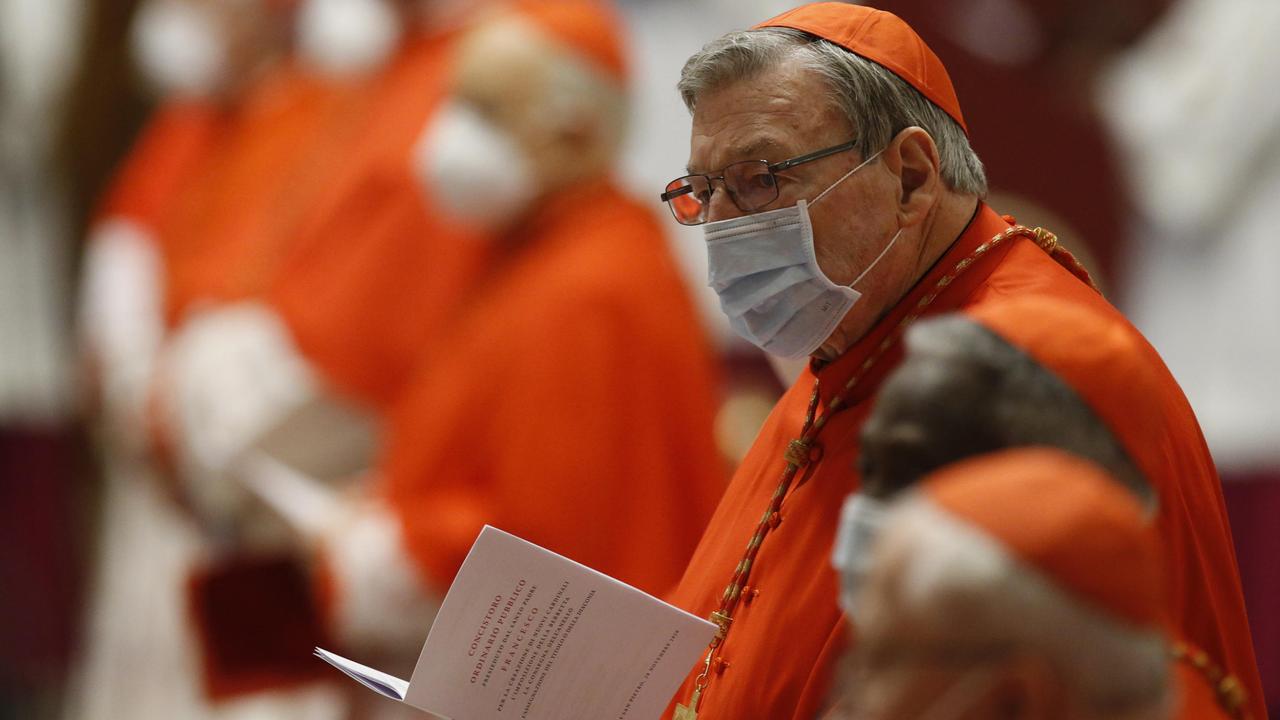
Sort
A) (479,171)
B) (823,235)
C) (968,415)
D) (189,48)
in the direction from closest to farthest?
(968,415) < (823,235) < (479,171) < (189,48)

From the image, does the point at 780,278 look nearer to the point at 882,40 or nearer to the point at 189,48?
the point at 882,40

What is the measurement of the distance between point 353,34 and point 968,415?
3.85m

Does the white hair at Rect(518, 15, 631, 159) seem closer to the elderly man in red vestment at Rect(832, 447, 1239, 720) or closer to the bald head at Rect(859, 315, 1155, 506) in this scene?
the bald head at Rect(859, 315, 1155, 506)

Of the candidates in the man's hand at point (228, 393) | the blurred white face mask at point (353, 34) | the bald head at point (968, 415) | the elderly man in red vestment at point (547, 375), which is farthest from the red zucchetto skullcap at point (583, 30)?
the bald head at point (968, 415)

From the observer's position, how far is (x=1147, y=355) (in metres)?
1.81

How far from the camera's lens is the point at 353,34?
5.09 metres

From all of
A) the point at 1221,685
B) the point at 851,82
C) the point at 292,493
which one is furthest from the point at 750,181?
the point at 292,493

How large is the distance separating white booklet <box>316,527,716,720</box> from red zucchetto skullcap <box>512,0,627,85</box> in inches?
84.1

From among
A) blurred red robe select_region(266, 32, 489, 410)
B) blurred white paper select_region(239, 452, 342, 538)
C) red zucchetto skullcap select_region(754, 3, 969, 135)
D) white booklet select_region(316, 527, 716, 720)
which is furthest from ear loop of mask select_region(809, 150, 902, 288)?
blurred white paper select_region(239, 452, 342, 538)

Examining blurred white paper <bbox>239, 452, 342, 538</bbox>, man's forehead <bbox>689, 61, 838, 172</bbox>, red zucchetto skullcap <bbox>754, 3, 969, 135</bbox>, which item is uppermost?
red zucchetto skullcap <bbox>754, 3, 969, 135</bbox>

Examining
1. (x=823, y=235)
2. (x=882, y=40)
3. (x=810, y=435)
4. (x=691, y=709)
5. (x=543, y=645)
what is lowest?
(x=691, y=709)

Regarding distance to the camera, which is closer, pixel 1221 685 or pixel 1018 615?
pixel 1018 615

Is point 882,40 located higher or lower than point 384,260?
higher

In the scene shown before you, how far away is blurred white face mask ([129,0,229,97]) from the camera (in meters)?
5.94
